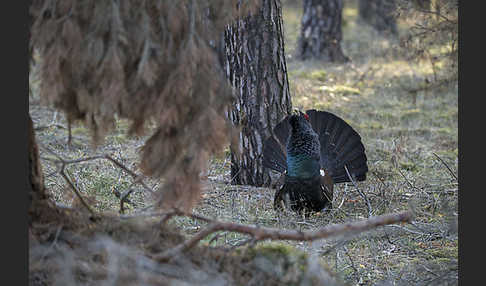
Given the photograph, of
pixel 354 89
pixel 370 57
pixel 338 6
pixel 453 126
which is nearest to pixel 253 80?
pixel 453 126

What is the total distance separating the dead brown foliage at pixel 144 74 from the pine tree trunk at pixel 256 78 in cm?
264

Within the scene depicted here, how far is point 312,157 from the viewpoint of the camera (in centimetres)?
513

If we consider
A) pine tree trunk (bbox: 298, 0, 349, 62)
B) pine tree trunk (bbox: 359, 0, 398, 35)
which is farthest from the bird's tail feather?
pine tree trunk (bbox: 359, 0, 398, 35)

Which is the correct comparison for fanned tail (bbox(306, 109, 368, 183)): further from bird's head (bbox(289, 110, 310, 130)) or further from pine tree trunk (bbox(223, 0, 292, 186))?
bird's head (bbox(289, 110, 310, 130))

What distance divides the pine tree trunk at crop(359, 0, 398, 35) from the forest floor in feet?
12.0

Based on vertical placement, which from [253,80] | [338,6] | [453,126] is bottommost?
[453,126]

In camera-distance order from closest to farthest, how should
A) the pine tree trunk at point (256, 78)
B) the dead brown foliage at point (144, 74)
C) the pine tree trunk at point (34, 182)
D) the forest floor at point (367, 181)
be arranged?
the dead brown foliage at point (144, 74) < the pine tree trunk at point (34, 182) < the forest floor at point (367, 181) < the pine tree trunk at point (256, 78)

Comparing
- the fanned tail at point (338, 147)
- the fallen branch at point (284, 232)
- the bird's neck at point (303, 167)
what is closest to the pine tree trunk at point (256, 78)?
the fanned tail at point (338, 147)

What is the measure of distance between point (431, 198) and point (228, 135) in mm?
3098

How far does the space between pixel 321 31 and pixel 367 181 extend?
6.66 m

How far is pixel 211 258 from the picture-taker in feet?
9.74

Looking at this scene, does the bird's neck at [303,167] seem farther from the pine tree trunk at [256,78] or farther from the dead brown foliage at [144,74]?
the dead brown foliage at [144,74]

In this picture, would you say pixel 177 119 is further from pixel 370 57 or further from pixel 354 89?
pixel 370 57

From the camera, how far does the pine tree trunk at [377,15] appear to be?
14.8 metres
